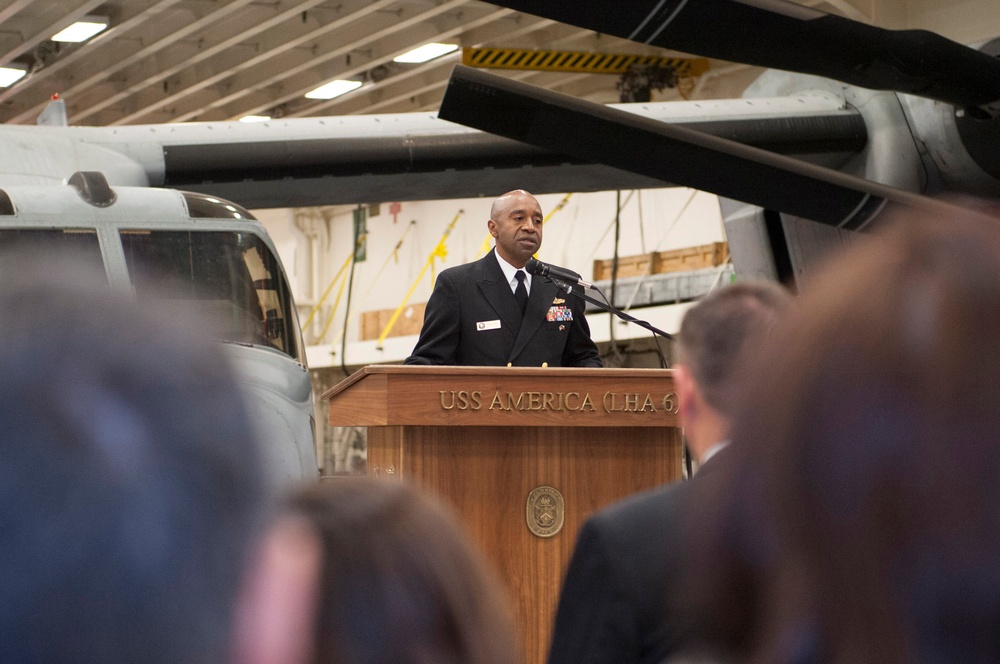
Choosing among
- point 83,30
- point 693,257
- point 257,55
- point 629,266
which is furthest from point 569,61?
point 83,30

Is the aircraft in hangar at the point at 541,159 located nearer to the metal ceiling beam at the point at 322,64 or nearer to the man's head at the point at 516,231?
the man's head at the point at 516,231

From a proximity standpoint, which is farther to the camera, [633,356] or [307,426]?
[633,356]

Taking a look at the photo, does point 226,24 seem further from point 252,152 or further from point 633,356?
point 252,152

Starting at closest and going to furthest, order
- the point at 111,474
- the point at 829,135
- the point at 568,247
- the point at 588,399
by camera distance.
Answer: the point at 111,474 → the point at 588,399 → the point at 829,135 → the point at 568,247

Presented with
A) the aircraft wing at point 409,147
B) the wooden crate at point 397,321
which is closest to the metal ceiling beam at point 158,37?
the wooden crate at point 397,321

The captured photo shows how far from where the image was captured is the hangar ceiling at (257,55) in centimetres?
1512

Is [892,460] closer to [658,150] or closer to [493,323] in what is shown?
[658,150]

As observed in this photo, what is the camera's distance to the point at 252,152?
712 cm

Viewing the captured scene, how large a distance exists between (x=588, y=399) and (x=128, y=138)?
4022 millimetres

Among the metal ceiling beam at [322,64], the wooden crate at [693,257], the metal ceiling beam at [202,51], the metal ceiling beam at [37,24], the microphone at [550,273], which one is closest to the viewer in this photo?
the microphone at [550,273]

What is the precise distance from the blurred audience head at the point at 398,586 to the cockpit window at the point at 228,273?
4673 millimetres

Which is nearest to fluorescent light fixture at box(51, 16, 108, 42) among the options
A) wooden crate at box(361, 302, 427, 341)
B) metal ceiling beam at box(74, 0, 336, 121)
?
metal ceiling beam at box(74, 0, 336, 121)

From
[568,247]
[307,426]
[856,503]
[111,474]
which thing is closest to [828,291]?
[856,503]

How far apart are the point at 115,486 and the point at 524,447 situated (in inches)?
142
